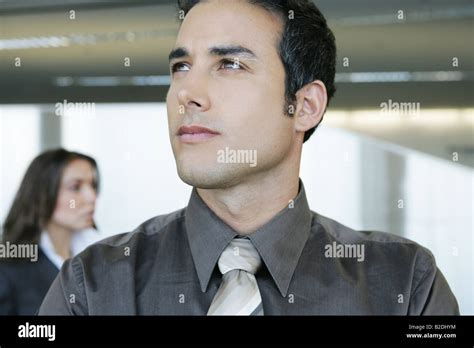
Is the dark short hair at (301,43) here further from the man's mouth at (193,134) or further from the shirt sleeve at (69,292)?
the shirt sleeve at (69,292)

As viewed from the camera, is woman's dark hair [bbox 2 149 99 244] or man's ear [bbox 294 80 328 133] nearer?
man's ear [bbox 294 80 328 133]

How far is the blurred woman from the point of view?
4.16ft

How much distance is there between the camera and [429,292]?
3.59 feet

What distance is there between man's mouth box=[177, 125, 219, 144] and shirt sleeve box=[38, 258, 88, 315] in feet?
0.85

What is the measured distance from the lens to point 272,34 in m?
1.13

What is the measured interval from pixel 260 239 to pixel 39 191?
54 cm

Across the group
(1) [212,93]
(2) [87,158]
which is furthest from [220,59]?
(2) [87,158]

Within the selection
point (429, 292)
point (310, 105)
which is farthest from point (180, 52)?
point (429, 292)

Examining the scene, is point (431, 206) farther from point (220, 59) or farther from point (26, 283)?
point (26, 283)

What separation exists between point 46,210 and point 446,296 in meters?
0.81

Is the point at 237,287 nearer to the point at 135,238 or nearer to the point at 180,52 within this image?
the point at 135,238

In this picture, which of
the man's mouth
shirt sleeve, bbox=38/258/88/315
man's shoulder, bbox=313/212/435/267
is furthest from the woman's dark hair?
man's shoulder, bbox=313/212/435/267

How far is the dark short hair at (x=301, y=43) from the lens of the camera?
1142mm

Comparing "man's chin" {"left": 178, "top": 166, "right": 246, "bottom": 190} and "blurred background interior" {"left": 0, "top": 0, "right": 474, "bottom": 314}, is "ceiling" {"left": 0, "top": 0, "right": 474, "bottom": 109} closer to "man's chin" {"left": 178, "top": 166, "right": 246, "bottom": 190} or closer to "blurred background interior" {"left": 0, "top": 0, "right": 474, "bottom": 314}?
"blurred background interior" {"left": 0, "top": 0, "right": 474, "bottom": 314}
